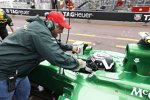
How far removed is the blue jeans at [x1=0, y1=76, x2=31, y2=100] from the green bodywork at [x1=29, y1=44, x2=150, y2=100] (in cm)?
41

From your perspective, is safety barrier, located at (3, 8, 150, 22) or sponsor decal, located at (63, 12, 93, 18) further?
sponsor decal, located at (63, 12, 93, 18)

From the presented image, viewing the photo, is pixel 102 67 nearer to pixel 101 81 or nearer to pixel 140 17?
pixel 101 81

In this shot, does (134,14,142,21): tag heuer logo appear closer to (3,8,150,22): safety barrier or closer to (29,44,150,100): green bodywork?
(3,8,150,22): safety barrier

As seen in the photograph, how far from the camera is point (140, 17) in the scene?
515 inches

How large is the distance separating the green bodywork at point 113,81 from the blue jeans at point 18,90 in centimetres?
41

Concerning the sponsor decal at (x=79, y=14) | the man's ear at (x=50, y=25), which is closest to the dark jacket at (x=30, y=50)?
the man's ear at (x=50, y=25)

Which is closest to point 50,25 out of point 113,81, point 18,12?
point 113,81

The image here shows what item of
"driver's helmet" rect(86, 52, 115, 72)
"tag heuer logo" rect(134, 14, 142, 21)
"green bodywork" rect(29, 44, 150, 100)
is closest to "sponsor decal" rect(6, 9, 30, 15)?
"tag heuer logo" rect(134, 14, 142, 21)

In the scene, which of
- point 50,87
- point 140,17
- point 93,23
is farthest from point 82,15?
point 50,87

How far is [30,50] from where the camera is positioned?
2863mm

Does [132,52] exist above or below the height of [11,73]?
above

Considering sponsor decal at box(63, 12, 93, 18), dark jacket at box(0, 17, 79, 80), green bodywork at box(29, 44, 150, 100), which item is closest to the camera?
dark jacket at box(0, 17, 79, 80)

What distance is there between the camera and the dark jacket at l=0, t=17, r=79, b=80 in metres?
2.76

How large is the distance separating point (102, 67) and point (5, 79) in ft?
4.00
